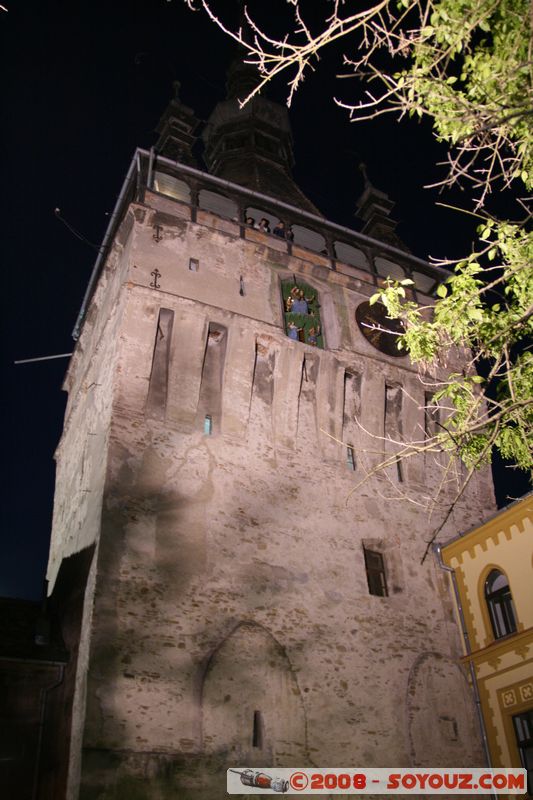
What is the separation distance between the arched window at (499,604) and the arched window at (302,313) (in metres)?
6.30

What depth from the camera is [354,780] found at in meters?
12.0

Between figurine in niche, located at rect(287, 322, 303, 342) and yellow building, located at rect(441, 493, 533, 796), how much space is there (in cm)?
562

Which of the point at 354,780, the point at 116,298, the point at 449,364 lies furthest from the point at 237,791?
the point at 449,364

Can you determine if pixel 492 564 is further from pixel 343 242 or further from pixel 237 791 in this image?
pixel 343 242

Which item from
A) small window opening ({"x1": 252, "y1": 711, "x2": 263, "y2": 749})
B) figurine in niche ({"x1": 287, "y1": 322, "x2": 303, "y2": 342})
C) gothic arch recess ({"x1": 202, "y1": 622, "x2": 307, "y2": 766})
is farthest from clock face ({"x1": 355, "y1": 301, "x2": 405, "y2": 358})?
small window opening ({"x1": 252, "y1": 711, "x2": 263, "y2": 749})

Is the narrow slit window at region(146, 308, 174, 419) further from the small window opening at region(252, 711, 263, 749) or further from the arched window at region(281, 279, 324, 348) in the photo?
the small window opening at region(252, 711, 263, 749)

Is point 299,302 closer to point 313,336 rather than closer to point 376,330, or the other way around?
point 313,336

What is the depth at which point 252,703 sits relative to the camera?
11.7 meters

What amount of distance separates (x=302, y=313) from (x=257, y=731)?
9.02 metres

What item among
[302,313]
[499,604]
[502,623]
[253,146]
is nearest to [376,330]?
[302,313]

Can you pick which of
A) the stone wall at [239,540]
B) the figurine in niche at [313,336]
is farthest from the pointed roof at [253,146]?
the figurine in niche at [313,336]

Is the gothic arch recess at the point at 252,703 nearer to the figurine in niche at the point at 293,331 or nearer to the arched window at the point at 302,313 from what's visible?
the figurine in niche at the point at 293,331

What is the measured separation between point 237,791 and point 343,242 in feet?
45.7

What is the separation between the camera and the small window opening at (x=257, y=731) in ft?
37.3
